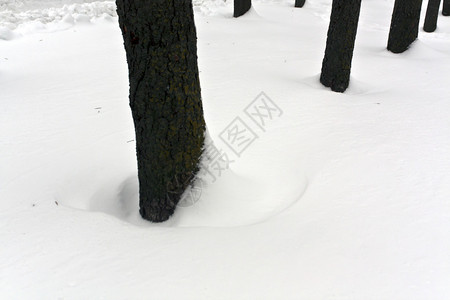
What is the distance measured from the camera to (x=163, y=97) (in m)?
2.15

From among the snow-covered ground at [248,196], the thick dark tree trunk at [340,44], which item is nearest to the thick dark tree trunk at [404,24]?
the snow-covered ground at [248,196]

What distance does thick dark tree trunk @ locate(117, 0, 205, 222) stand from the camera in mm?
1983

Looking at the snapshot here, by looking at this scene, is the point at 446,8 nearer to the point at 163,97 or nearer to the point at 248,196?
the point at 248,196

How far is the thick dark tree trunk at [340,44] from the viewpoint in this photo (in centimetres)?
444

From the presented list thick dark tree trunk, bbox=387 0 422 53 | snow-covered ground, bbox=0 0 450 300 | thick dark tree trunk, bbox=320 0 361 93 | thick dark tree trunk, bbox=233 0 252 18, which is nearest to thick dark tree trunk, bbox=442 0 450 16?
thick dark tree trunk, bbox=233 0 252 18

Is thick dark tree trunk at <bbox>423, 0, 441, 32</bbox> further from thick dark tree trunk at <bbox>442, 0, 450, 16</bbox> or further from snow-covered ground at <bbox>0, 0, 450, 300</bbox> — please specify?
snow-covered ground at <bbox>0, 0, 450, 300</bbox>

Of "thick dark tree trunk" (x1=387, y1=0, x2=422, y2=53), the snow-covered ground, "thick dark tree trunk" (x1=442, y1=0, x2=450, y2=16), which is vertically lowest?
"thick dark tree trunk" (x1=442, y1=0, x2=450, y2=16)

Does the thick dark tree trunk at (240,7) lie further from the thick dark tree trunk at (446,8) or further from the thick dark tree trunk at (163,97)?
the thick dark tree trunk at (163,97)

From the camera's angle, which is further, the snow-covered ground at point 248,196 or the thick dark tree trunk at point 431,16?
the thick dark tree trunk at point 431,16

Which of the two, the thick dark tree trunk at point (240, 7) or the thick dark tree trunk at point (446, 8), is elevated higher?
the thick dark tree trunk at point (240, 7)

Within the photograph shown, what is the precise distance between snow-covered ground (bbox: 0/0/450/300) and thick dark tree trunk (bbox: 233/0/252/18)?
507 cm

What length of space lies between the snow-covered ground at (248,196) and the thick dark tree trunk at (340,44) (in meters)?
0.21

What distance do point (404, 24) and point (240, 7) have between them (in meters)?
4.80

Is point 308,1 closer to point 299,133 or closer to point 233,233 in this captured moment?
point 299,133
